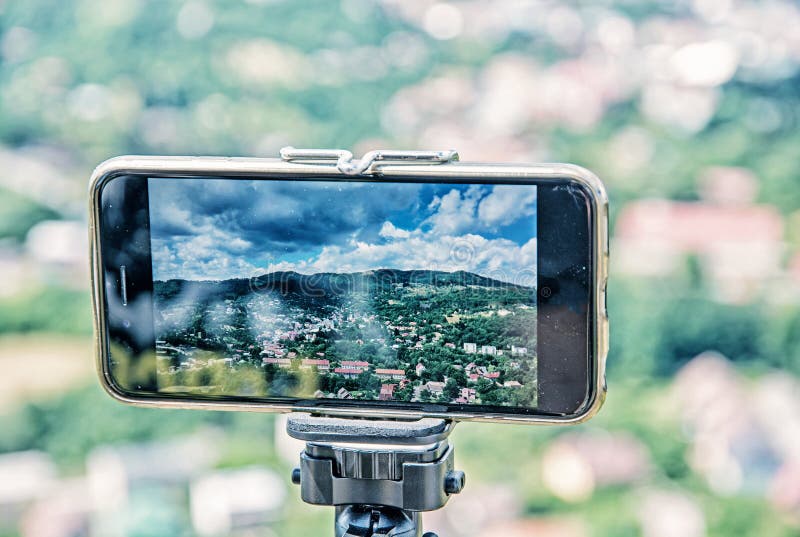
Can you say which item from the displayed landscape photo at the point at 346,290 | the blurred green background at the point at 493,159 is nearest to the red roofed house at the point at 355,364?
the displayed landscape photo at the point at 346,290

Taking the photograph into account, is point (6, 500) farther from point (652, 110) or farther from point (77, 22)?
point (652, 110)

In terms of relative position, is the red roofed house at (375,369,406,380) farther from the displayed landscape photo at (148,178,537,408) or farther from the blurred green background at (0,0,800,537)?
the blurred green background at (0,0,800,537)

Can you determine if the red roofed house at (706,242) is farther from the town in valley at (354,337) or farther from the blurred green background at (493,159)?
the town in valley at (354,337)

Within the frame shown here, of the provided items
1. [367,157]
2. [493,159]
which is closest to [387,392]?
[367,157]

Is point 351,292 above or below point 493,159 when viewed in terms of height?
below

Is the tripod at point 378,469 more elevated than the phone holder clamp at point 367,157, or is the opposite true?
the phone holder clamp at point 367,157

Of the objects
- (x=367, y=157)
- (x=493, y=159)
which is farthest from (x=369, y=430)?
(x=493, y=159)

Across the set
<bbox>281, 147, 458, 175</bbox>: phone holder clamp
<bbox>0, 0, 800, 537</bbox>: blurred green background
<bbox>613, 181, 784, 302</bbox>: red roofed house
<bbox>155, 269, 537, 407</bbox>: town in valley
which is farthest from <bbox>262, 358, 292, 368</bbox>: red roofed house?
Answer: <bbox>613, 181, 784, 302</bbox>: red roofed house

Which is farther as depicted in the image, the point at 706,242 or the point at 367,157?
the point at 706,242

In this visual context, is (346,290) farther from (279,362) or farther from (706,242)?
(706,242)

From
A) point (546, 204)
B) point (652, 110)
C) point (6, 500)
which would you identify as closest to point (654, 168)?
point (652, 110)
